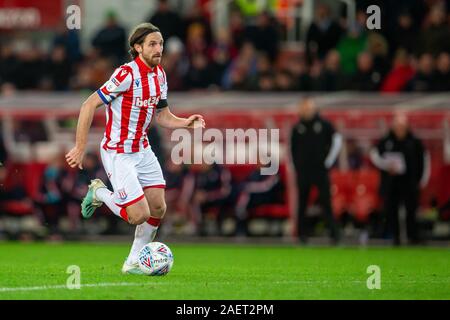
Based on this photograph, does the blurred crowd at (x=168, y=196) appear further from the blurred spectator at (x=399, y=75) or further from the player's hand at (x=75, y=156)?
the player's hand at (x=75, y=156)

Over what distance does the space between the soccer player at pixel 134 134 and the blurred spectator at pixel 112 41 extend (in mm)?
13609

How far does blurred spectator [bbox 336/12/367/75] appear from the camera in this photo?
78.5ft

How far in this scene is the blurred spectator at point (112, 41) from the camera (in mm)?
25938

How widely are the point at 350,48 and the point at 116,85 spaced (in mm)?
12664

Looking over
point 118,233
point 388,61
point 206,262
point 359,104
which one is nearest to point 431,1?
point 388,61

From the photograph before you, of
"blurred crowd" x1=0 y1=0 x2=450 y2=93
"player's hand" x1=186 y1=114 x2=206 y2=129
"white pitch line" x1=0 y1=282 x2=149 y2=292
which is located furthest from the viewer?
"blurred crowd" x1=0 y1=0 x2=450 y2=93

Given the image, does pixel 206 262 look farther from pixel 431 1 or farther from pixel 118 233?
pixel 431 1

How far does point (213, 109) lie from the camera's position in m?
22.8

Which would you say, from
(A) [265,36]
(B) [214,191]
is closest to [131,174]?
(B) [214,191]

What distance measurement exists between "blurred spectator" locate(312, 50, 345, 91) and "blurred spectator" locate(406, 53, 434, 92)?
1388 mm

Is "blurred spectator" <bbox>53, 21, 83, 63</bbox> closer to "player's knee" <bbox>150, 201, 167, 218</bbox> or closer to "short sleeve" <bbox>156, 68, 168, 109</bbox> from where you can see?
"short sleeve" <bbox>156, 68, 168, 109</bbox>

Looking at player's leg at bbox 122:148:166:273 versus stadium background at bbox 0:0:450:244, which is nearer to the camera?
player's leg at bbox 122:148:166:273

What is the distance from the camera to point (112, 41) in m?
26.0

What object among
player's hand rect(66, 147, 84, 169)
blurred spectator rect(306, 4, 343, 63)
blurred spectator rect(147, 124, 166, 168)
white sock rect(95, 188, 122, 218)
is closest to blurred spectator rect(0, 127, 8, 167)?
blurred spectator rect(147, 124, 166, 168)
